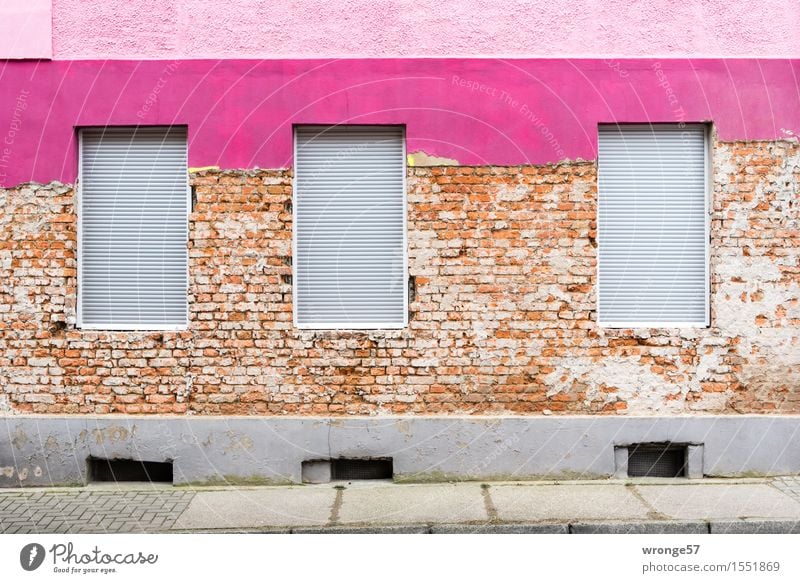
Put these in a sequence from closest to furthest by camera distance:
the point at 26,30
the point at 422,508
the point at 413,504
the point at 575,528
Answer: the point at 575,528 → the point at 422,508 → the point at 413,504 → the point at 26,30

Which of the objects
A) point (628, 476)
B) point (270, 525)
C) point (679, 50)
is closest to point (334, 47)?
point (679, 50)

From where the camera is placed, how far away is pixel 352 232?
23.2 feet

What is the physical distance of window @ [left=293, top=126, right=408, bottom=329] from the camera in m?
7.06

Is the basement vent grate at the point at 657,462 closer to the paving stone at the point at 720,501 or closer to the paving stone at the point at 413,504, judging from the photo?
the paving stone at the point at 720,501

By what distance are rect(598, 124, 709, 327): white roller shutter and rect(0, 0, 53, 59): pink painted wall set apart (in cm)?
533

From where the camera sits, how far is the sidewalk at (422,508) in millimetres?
5699

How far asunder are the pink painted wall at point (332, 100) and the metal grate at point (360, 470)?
290 cm

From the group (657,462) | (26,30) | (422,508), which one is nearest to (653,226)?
(657,462)

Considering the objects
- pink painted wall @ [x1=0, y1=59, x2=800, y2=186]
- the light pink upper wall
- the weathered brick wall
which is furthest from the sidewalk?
the light pink upper wall

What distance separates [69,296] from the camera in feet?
22.7

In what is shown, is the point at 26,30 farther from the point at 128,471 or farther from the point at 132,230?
the point at 128,471

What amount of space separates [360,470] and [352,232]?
2272 millimetres

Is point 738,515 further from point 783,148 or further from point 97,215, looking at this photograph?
point 97,215

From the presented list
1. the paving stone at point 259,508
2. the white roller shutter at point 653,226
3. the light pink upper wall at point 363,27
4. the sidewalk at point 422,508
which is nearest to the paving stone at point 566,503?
the sidewalk at point 422,508
